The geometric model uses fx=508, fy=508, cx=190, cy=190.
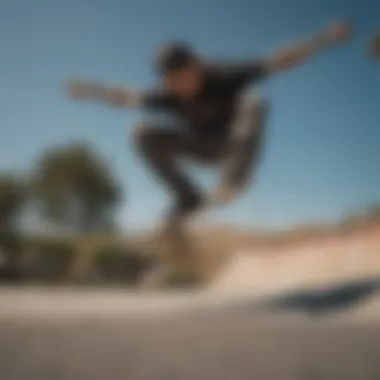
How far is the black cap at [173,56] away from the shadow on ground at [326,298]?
163 cm

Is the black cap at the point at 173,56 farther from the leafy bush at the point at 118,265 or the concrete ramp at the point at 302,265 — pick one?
the concrete ramp at the point at 302,265

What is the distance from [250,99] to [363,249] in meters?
3.14

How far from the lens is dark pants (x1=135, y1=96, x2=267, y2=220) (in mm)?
2949

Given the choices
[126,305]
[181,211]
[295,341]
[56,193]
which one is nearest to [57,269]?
[56,193]

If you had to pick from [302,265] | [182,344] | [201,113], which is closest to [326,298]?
[201,113]

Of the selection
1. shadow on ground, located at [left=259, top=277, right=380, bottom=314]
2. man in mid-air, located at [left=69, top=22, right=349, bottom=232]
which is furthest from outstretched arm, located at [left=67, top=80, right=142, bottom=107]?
shadow on ground, located at [left=259, top=277, right=380, bottom=314]

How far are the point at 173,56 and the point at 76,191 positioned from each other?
66.3 inches

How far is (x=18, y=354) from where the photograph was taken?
1.94 metres

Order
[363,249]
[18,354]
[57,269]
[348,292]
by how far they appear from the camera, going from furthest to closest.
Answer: [363,249]
[57,269]
[348,292]
[18,354]

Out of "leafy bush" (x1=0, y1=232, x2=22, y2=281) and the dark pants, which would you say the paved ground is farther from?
the dark pants

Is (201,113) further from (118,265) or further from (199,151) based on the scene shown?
(118,265)

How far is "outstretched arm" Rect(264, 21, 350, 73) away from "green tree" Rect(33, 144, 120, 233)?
1475mm

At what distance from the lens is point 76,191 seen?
4.19 meters

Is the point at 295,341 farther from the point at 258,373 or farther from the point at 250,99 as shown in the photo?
the point at 250,99
